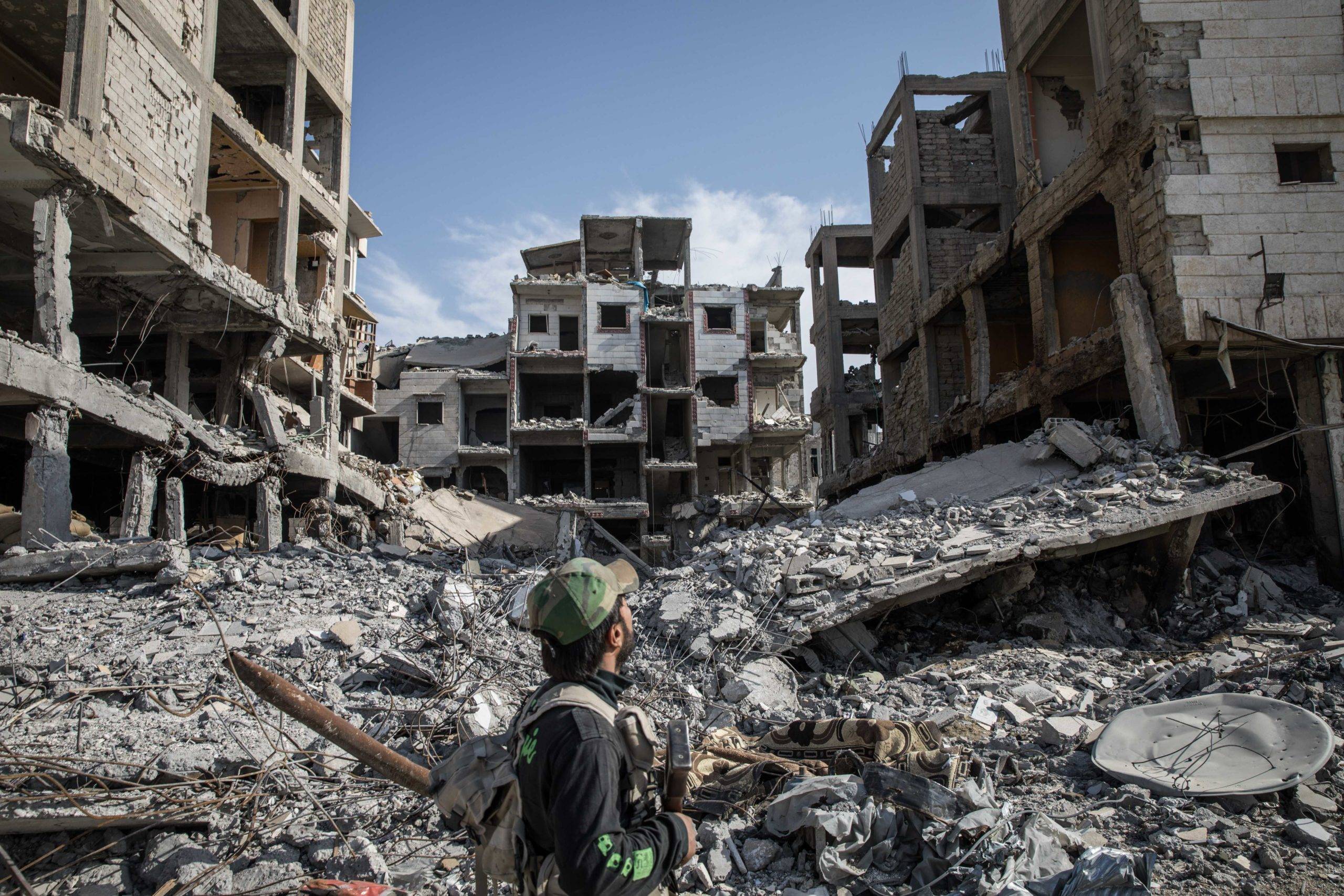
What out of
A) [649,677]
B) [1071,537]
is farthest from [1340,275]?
[649,677]

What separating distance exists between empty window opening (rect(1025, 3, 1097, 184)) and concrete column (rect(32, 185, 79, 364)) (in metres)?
15.7

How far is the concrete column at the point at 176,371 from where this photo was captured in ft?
46.2

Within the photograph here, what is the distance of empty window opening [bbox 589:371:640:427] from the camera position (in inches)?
1088

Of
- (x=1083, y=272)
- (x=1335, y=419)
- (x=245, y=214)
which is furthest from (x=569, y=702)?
(x=245, y=214)

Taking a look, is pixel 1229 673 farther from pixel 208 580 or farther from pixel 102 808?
pixel 208 580

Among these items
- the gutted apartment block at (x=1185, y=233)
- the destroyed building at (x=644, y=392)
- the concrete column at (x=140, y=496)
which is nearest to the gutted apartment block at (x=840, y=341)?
the destroyed building at (x=644, y=392)

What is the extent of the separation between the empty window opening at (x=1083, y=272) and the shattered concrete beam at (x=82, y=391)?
14.3 meters

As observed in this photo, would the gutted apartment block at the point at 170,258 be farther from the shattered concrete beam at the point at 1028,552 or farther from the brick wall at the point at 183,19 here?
the shattered concrete beam at the point at 1028,552

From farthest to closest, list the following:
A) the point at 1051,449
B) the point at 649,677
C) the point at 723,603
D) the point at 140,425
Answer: the point at 140,425 < the point at 1051,449 < the point at 723,603 < the point at 649,677

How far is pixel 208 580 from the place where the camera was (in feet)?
28.4

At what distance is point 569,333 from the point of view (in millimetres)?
29125

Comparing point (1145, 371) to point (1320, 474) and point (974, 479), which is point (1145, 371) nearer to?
point (1320, 474)

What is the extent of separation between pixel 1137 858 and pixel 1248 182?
934cm

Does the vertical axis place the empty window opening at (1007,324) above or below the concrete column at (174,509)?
above
